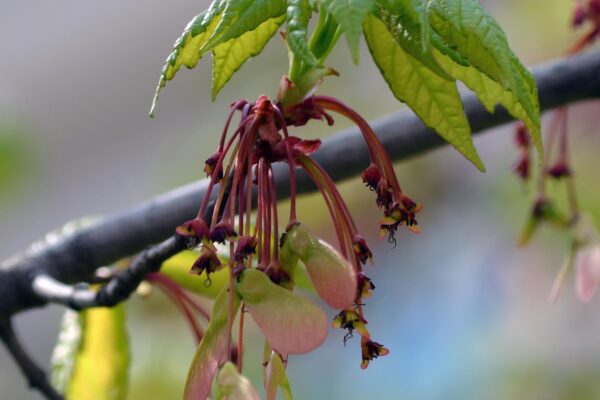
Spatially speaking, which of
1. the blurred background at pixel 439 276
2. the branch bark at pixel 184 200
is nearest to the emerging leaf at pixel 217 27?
the branch bark at pixel 184 200

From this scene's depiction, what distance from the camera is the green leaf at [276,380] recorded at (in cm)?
53

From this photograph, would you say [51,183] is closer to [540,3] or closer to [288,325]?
[540,3]

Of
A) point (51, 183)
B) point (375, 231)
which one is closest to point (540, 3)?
point (375, 231)

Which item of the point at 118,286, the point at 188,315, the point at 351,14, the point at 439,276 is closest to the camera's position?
the point at 351,14

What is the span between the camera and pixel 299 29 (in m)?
0.51

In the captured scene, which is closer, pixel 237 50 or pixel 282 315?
pixel 282 315

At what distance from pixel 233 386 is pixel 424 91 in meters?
0.23

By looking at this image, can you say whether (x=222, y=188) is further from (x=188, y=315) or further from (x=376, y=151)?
(x=188, y=315)

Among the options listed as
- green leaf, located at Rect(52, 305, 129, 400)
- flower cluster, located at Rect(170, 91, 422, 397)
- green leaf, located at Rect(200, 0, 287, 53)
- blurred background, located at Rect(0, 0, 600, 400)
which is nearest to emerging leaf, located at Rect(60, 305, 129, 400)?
green leaf, located at Rect(52, 305, 129, 400)

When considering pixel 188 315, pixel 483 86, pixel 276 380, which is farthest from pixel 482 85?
→ pixel 188 315

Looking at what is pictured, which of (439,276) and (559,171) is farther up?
(559,171)

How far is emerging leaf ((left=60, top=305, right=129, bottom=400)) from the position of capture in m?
0.91

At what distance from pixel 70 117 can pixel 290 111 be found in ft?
14.0

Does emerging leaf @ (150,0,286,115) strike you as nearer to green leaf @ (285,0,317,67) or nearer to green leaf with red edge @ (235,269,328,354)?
green leaf @ (285,0,317,67)
